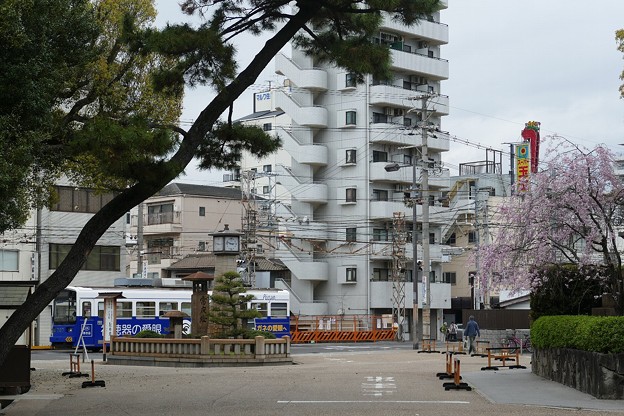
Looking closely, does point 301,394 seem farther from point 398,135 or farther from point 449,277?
point 449,277

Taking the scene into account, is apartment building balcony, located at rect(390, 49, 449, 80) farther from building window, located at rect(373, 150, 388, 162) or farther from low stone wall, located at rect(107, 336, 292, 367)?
low stone wall, located at rect(107, 336, 292, 367)

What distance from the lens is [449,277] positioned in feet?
260

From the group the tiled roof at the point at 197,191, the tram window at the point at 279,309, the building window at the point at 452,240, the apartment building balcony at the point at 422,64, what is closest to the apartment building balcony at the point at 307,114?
the apartment building balcony at the point at 422,64

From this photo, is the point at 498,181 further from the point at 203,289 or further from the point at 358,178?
the point at 203,289

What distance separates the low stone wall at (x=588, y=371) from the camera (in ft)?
61.3

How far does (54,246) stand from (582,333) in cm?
3937

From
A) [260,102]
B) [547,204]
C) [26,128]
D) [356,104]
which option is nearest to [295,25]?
[26,128]

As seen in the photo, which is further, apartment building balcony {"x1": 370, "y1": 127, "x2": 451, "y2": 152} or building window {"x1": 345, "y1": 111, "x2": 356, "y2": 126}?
building window {"x1": 345, "y1": 111, "x2": 356, "y2": 126}

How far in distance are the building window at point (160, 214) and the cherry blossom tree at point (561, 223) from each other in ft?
178

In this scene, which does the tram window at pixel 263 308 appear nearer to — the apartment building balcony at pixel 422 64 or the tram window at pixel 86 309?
the tram window at pixel 86 309

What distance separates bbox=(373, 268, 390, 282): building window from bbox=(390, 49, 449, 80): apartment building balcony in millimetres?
14130

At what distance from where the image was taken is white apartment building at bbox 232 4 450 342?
228 feet

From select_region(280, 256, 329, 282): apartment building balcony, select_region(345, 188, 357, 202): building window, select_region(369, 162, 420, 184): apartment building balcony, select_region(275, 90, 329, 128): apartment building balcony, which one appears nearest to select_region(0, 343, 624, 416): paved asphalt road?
select_region(280, 256, 329, 282): apartment building balcony

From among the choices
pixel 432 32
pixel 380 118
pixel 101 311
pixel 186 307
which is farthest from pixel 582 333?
pixel 432 32
